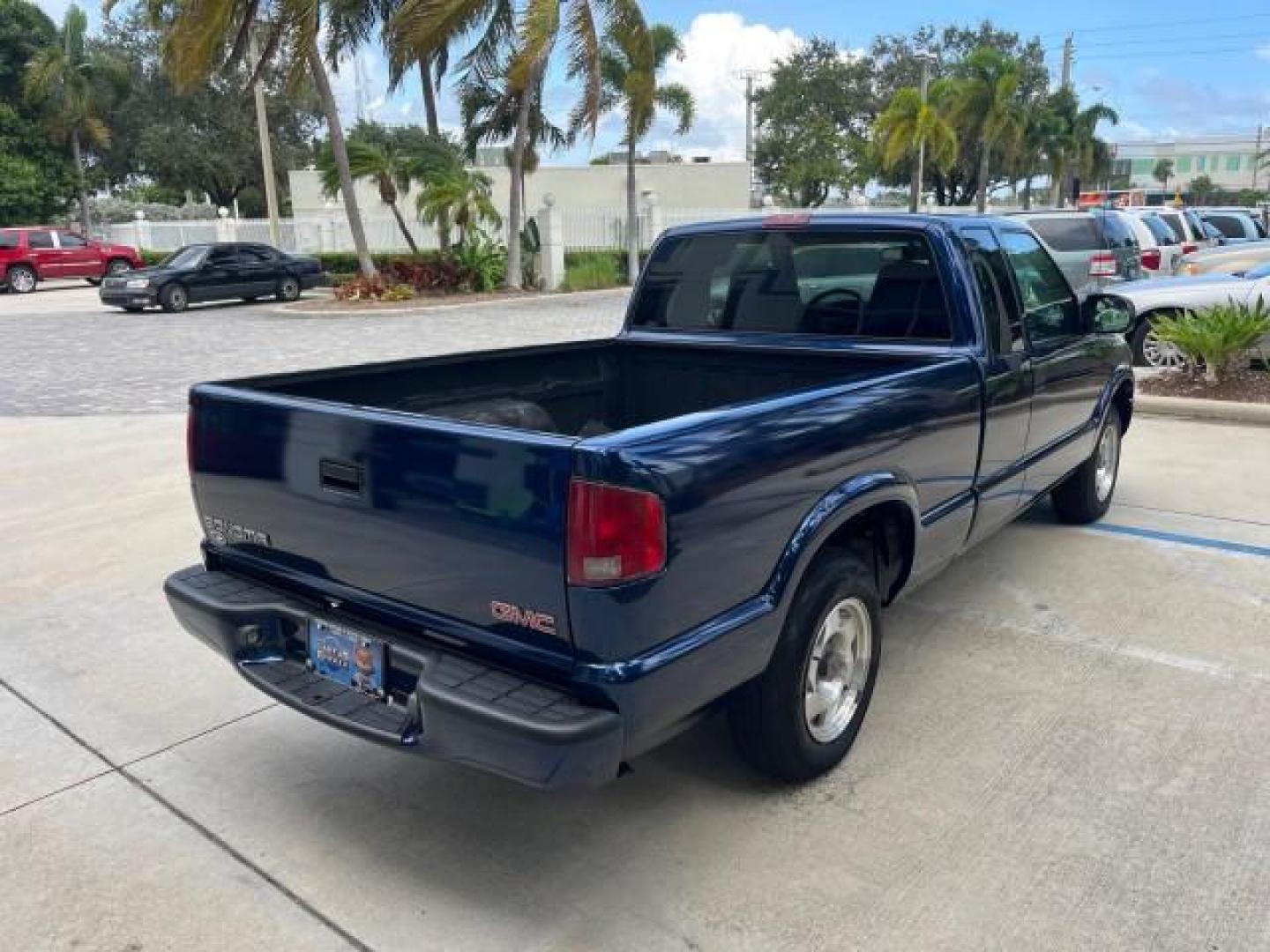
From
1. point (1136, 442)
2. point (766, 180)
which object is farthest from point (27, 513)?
point (766, 180)

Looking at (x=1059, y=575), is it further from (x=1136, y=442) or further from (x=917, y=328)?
(x=1136, y=442)

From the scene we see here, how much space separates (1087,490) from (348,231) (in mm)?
30613

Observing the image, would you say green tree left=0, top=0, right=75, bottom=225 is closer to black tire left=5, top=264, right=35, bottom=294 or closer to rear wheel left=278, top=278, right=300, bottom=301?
black tire left=5, top=264, right=35, bottom=294

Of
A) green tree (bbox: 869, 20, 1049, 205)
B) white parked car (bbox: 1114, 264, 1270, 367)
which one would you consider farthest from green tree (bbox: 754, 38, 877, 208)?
white parked car (bbox: 1114, 264, 1270, 367)

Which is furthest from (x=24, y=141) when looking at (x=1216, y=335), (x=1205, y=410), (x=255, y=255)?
(x=1205, y=410)

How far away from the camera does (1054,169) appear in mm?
51062

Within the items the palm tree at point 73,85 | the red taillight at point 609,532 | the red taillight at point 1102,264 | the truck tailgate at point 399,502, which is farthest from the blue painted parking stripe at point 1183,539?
the palm tree at point 73,85

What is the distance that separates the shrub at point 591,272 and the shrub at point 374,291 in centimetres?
500

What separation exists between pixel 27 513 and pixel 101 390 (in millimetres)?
5504

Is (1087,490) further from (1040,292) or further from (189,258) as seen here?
(189,258)

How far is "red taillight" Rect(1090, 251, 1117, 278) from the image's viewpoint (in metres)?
14.1

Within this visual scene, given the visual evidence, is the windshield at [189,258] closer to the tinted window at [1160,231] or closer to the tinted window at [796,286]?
the tinted window at [1160,231]

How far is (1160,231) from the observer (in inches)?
682

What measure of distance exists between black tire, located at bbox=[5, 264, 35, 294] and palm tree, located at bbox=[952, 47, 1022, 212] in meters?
32.7
